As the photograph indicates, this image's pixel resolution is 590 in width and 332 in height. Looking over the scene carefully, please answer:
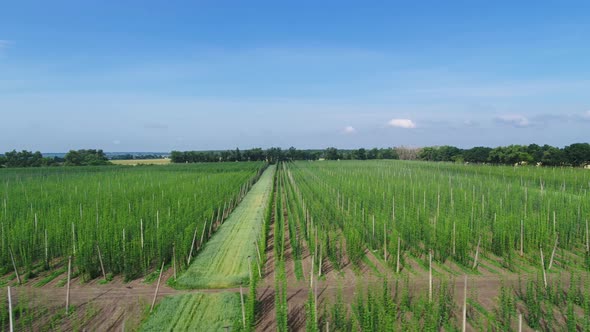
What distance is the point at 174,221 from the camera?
11.9 meters

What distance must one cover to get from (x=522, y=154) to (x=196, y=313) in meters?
54.4

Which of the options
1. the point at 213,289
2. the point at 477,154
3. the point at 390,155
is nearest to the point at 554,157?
the point at 477,154

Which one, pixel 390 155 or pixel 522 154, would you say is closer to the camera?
pixel 522 154

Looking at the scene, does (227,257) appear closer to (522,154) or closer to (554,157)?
(554,157)

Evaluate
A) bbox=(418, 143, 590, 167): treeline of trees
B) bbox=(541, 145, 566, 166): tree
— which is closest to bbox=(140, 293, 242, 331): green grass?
bbox=(418, 143, 590, 167): treeline of trees

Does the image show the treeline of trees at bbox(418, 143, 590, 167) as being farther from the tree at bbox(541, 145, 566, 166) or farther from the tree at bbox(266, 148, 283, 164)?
the tree at bbox(266, 148, 283, 164)

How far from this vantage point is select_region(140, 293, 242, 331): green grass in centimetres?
603

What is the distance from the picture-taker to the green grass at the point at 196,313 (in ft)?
19.8

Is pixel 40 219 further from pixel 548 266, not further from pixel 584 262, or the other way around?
pixel 584 262

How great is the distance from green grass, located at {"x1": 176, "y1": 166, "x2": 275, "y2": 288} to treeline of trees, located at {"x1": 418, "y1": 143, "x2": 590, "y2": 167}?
4366cm

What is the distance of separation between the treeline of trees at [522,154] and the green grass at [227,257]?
43660 millimetres

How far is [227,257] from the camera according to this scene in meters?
9.94

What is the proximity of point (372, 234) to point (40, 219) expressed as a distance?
Result: 10260 millimetres

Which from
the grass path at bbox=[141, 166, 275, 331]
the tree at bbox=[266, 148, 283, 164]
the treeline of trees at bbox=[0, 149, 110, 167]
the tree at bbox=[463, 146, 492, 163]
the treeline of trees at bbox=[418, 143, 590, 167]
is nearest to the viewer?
the grass path at bbox=[141, 166, 275, 331]
